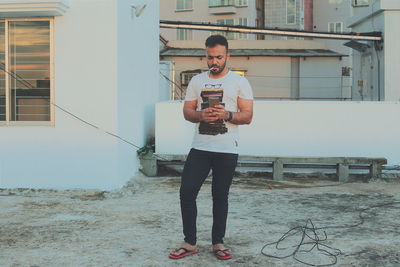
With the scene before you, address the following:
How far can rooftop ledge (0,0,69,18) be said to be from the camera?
780 cm

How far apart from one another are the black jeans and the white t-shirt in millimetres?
60

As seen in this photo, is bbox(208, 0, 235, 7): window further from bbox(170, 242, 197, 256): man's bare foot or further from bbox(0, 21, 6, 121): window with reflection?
bbox(170, 242, 197, 256): man's bare foot

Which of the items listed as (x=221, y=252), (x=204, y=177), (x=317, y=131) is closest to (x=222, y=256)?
(x=221, y=252)

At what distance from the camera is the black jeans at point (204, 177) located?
15.4 feet

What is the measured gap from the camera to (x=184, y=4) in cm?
3944

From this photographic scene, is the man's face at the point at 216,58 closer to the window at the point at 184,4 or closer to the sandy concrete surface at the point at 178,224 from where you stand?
the sandy concrete surface at the point at 178,224

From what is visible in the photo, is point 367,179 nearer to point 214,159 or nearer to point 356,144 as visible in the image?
point 356,144

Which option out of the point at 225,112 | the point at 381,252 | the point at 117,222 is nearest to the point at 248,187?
the point at 117,222

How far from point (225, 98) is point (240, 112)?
6.8 inches

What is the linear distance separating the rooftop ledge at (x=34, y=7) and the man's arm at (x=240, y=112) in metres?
4.14

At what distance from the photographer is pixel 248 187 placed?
8836 mm

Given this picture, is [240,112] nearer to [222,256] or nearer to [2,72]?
[222,256]

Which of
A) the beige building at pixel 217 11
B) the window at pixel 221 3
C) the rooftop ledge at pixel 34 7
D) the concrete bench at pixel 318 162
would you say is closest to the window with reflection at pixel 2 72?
the rooftop ledge at pixel 34 7

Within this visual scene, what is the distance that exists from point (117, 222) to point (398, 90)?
32.9ft
